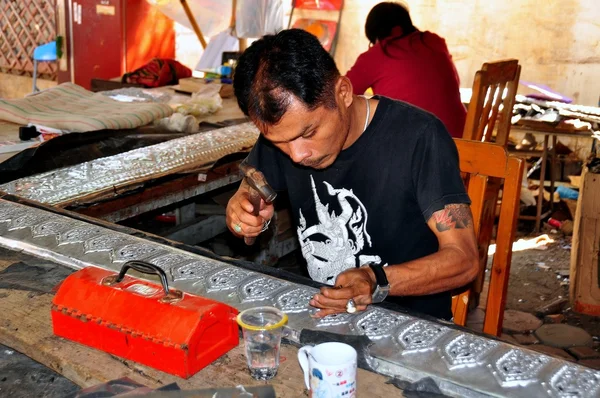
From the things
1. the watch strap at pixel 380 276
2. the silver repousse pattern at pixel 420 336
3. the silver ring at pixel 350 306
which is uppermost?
the watch strap at pixel 380 276

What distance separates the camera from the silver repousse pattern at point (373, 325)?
1.22 meters

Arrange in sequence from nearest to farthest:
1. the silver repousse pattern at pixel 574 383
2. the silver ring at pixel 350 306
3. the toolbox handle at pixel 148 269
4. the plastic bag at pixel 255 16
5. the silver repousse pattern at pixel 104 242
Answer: the silver repousse pattern at pixel 574 383, the toolbox handle at pixel 148 269, the silver ring at pixel 350 306, the silver repousse pattern at pixel 104 242, the plastic bag at pixel 255 16

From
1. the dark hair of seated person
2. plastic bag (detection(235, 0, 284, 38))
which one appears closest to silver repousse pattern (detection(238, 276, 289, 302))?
the dark hair of seated person

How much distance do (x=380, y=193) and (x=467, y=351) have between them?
0.58 metres

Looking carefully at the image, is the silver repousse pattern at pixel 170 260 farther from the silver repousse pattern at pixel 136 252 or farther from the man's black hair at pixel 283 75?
the man's black hair at pixel 283 75

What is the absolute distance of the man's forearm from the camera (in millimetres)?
1544

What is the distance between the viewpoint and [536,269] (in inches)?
172

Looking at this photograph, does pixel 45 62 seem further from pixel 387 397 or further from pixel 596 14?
pixel 387 397

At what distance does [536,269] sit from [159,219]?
241 cm

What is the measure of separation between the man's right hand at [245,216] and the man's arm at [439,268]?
16.4 inches

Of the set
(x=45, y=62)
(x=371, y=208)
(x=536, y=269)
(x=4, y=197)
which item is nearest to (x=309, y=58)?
(x=371, y=208)

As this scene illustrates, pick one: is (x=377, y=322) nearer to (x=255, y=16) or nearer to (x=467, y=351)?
(x=467, y=351)

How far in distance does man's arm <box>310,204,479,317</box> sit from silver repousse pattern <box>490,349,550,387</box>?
0.97 feet

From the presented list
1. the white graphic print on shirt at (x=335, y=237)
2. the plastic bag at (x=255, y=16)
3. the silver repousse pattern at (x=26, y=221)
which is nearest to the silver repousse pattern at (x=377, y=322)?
the white graphic print on shirt at (x=335, y=237)
